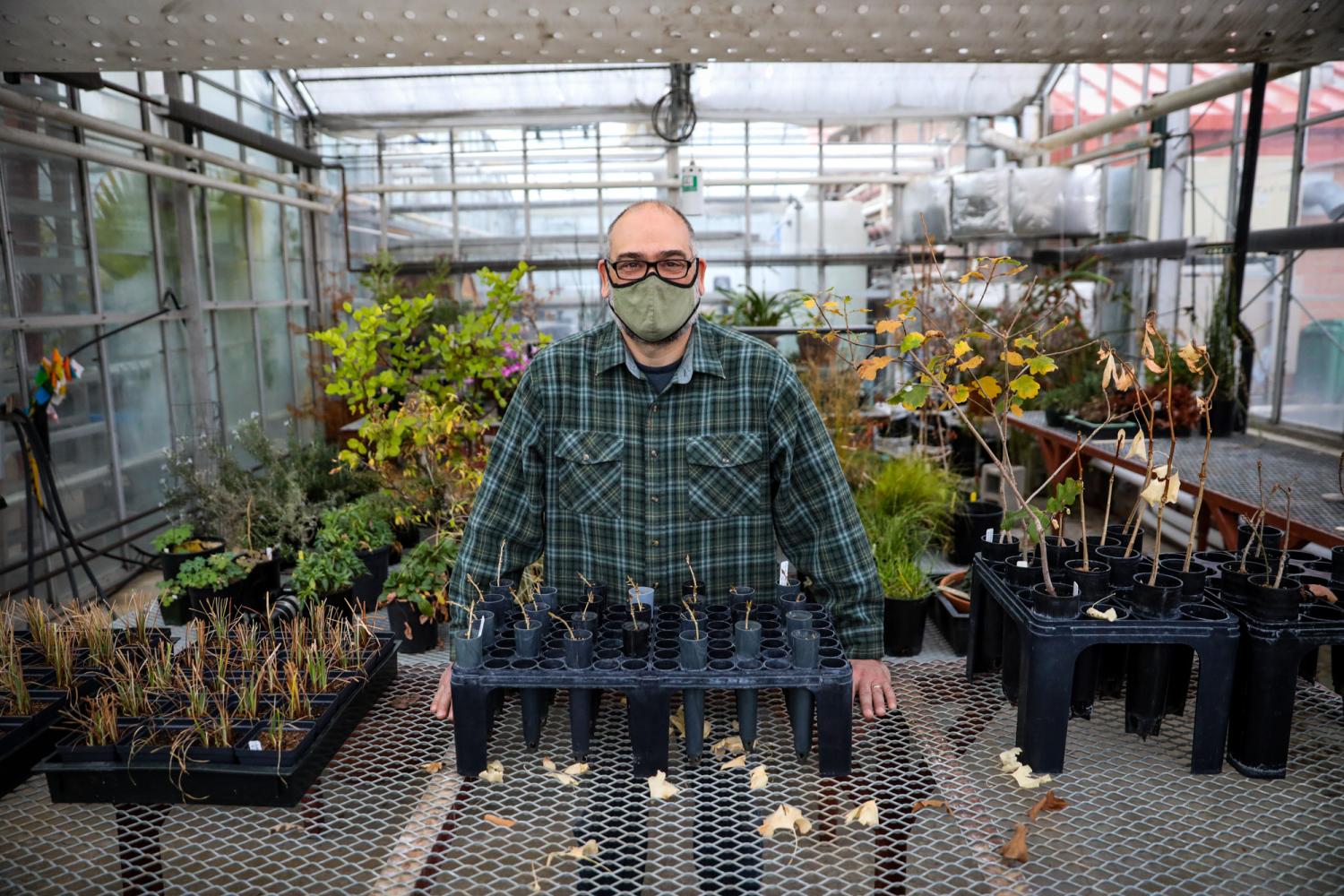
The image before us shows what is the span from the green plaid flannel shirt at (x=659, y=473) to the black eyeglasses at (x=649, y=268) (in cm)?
20

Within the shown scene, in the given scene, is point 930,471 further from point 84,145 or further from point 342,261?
point 342,261

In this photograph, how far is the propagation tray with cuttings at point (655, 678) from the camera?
4.66 ft

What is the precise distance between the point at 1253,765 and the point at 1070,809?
0.35 meters

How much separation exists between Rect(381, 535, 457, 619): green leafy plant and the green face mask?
49.2 inches

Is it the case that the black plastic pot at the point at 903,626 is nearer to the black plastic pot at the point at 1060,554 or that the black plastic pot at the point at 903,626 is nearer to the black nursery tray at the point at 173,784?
the black plastic pot at the point at 1060,554

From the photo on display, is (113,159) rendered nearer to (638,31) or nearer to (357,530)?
(357,530)

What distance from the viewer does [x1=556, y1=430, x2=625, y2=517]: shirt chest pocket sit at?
1.96 metres

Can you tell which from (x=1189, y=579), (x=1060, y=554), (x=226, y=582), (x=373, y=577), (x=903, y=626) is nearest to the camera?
(x=1189, y=579)

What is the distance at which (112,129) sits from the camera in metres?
4.91

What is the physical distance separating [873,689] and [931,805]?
0.35 metres

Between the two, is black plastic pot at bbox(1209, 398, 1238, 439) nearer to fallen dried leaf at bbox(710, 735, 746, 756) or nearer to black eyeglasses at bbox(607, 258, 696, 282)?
black eyeglasses at bbox(607, 258, 696, 282)

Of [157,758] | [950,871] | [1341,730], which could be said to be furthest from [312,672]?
[1341,730]

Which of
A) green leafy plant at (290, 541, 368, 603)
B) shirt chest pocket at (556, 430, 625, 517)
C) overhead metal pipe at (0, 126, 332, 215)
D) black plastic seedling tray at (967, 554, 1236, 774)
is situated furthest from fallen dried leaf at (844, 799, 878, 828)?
overhead metal pipe at (0, 126, 332, 215)

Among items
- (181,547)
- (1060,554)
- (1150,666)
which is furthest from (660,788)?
(181,547)
